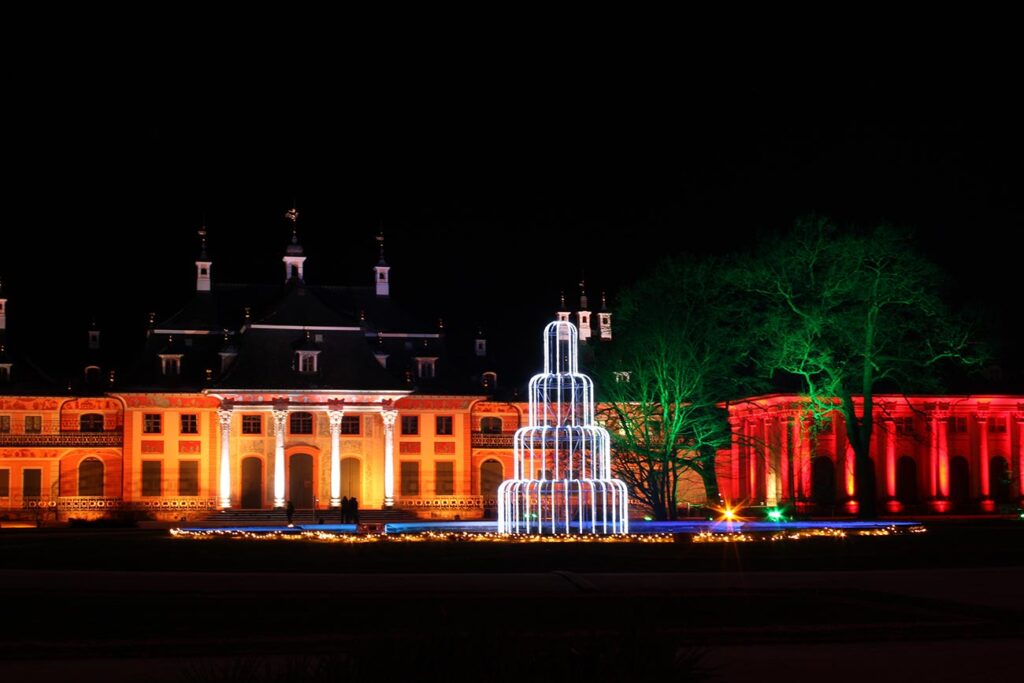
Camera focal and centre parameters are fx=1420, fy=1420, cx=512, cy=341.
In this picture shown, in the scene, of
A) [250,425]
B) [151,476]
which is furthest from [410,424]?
[151,476]

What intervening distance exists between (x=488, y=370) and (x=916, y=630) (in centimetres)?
6387

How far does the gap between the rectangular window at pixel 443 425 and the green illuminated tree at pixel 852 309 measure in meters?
27.4

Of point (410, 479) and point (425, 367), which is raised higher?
point (425, 367)

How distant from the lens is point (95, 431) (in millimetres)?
76875

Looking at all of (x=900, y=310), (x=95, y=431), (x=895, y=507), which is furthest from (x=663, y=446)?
(x=95, y=431)

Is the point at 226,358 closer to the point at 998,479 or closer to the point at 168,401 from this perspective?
the point at 168,401

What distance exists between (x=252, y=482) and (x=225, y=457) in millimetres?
2450

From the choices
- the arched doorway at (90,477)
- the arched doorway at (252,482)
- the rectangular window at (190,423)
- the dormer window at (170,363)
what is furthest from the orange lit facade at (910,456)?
the arched doorway at (90,477)

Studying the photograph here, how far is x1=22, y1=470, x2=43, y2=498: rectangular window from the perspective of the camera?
74438mm

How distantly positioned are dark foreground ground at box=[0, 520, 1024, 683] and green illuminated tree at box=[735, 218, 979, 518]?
1602cm

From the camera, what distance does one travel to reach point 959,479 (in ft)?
268

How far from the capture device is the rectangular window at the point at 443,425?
260 feet

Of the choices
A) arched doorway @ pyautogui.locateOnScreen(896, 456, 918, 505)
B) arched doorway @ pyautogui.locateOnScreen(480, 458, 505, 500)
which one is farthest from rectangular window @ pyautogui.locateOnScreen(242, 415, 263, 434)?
arched doorway @ pyautogui.locateOnScreen(896, 456, 918, 505)

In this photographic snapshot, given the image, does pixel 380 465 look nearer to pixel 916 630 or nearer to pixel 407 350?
pixel 407 350
